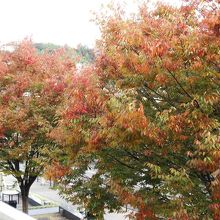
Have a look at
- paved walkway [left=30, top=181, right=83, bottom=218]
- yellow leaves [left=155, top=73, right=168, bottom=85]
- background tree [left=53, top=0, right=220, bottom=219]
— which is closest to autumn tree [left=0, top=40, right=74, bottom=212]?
background tree [left=53, top=0, right=220, bottom=219]

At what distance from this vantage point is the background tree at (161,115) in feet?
19.3

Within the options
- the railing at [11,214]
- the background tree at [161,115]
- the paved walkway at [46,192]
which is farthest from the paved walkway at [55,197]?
the railing at [11,214]

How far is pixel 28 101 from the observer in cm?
1288

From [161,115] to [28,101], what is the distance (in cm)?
800

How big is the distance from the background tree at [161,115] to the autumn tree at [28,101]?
442cm

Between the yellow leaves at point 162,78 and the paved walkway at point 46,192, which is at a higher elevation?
the paved walkway at point 46,192

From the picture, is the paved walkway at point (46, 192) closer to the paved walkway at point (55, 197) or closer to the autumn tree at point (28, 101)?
the paved walkway at point (55, 197)

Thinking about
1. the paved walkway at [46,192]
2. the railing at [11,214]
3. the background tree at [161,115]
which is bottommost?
the railing at [11,214]

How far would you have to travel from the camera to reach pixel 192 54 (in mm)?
6262

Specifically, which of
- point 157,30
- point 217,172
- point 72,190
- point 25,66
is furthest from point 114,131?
point 25,66

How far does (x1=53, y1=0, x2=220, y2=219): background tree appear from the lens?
19.3 feet

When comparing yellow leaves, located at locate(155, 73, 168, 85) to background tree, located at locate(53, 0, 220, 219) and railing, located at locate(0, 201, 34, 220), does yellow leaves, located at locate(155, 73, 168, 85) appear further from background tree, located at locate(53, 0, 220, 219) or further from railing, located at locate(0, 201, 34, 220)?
railing, located at locate(0, 201, 34, 220)

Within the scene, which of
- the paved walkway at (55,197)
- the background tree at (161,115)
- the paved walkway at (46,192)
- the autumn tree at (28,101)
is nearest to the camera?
the background tree at (161,115)

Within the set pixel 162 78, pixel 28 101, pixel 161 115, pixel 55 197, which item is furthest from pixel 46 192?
pixel 161 115
